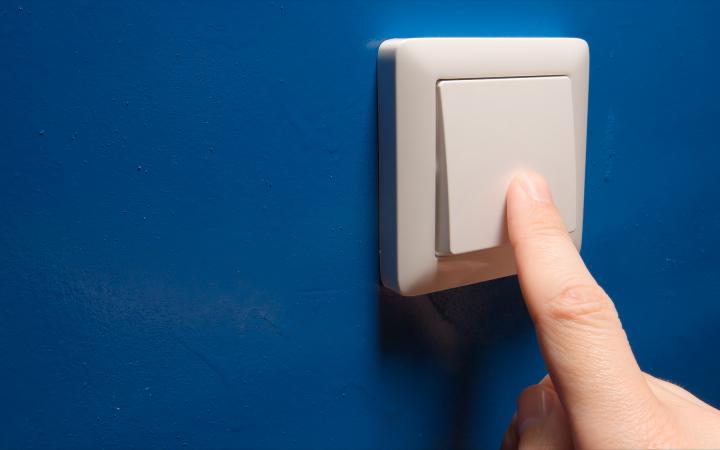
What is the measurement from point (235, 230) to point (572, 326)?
22cm

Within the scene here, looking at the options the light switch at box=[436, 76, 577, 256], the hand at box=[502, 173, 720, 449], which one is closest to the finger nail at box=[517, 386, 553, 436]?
the hand at box=[502, 173, 720, 449]

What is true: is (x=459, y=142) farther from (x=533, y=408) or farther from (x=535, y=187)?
(x=533, y=408)

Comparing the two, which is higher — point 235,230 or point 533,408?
point 235,230

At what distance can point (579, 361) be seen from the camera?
349mm

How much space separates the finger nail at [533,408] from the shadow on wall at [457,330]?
0.06 meters

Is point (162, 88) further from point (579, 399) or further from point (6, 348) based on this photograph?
point (579, 399)

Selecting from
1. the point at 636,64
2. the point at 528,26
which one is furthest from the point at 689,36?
the point at 528,26

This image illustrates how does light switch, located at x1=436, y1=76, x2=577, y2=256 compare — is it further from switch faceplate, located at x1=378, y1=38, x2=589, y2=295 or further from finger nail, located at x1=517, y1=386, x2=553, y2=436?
finger nail, located at x1=517, y1=386, x2=553, y2=436

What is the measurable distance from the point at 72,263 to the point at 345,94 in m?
0.19

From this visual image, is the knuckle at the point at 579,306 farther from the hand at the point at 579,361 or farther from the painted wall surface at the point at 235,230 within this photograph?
the painted wall surface at the point at 235,230

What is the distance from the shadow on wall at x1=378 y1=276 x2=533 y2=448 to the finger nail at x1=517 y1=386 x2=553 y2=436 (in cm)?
6

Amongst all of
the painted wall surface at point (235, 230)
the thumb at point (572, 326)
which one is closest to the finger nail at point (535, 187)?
the thumb at point (572, 326)

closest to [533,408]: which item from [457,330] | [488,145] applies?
[457,330]

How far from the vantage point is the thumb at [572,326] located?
13.4 inches
